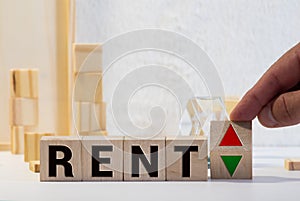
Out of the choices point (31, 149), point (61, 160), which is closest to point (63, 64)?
point (31, 149)

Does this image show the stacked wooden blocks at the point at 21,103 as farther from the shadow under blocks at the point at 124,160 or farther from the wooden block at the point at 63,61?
the shadow under blocks at the point at 124,160

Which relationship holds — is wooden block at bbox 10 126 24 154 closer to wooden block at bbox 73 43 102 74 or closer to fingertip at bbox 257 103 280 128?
wooden block at bbox 73 43 102 74

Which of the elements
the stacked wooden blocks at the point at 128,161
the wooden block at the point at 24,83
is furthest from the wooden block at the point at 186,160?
the wooden block at the point at 24,83

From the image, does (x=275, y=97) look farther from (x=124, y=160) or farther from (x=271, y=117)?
(x=124, y=160)

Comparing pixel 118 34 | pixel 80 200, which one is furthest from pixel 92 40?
pixel 80 200

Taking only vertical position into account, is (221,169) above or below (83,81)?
below

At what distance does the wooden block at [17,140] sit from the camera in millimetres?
1027

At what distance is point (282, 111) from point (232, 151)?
86mm

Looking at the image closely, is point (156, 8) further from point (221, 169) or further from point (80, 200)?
point (80, 200)

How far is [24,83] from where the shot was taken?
3.34ft

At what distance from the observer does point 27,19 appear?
3.61 feet

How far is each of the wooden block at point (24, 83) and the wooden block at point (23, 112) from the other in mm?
10

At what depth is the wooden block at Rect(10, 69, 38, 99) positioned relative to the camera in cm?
101

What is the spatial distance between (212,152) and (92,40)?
0.51 meters
